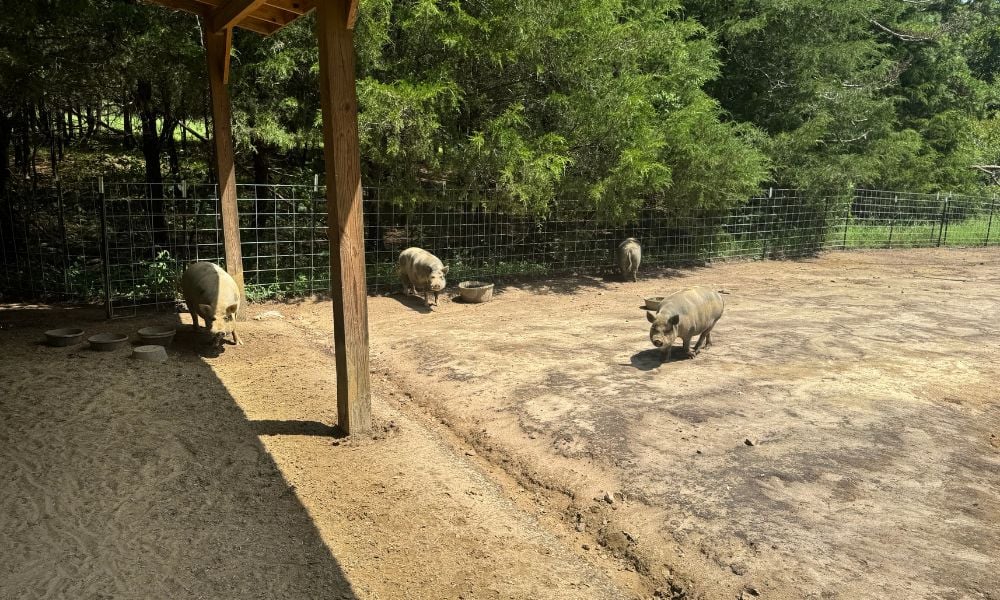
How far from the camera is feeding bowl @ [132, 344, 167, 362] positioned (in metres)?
5.91

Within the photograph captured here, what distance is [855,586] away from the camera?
2.90m

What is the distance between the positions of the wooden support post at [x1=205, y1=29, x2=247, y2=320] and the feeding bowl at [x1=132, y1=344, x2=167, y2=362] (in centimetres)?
170

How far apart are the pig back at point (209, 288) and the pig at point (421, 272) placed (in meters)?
3.06

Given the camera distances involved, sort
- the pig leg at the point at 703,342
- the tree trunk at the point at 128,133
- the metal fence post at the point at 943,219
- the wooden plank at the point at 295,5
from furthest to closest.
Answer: the metal fence post at the point at 943,219 < the tree trunk at the point at 128,133 < the pig leg at the point at 703,342 < the wooden plank at the point at 295,5

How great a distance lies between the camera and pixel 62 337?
633 cm

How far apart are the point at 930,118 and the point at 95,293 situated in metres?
29.9

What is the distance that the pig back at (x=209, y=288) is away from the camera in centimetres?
634

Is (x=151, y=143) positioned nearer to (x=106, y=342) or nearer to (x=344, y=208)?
(x=106, y=342)

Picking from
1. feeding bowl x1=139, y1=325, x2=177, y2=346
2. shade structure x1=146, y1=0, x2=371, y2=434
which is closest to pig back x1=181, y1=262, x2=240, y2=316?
feeding bowl x1=139, y1=325, x2=177, y2=346

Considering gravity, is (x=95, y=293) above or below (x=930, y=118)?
below

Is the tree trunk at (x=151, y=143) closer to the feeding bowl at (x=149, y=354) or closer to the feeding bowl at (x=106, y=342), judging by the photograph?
the feeding bowl at (x=106, y=342)

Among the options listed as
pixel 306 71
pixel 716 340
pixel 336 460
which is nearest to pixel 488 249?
pixel 306 71

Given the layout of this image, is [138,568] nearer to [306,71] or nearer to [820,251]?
[306,71]

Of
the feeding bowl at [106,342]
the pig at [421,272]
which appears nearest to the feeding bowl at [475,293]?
the pig at [421,272]
